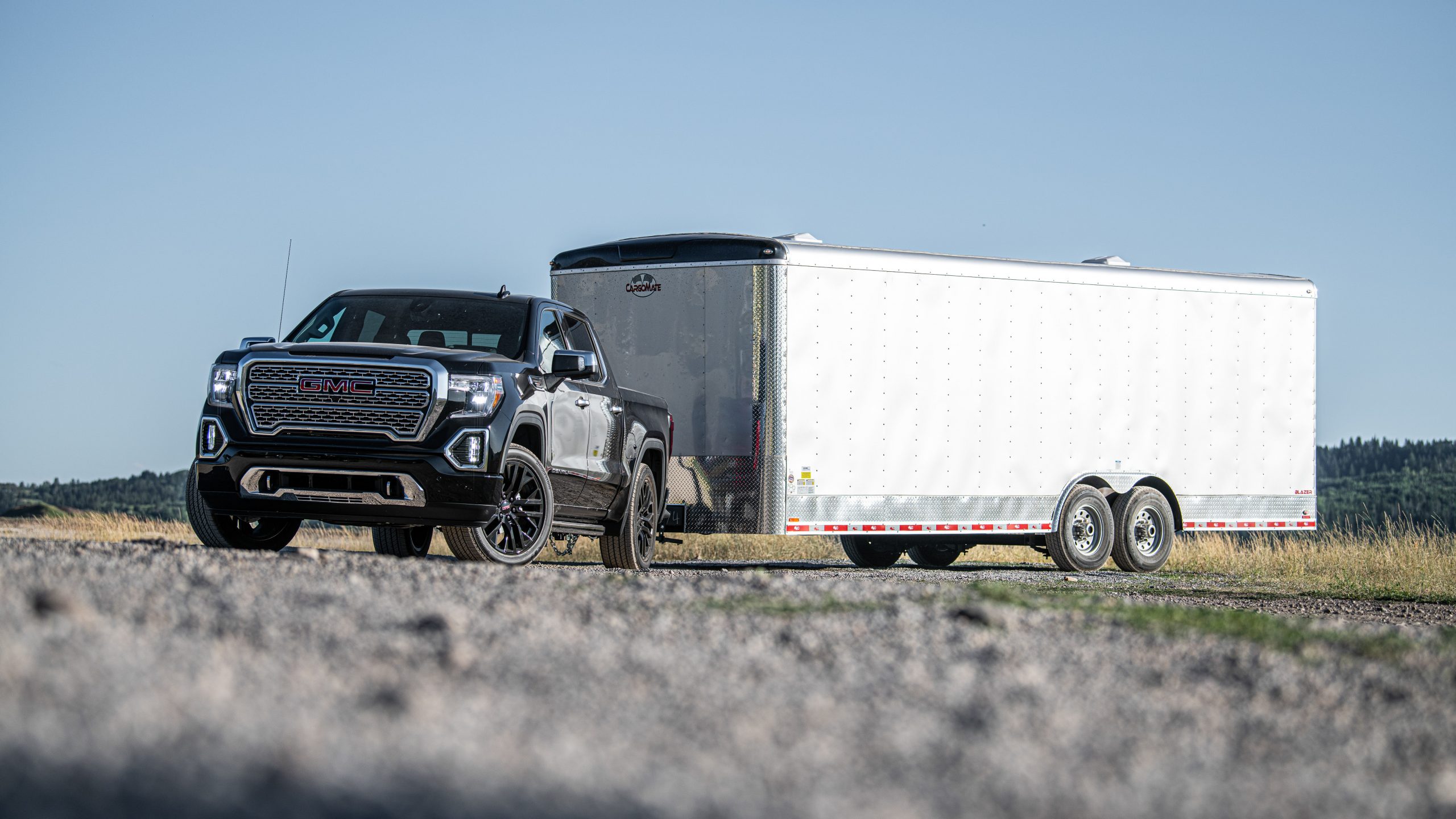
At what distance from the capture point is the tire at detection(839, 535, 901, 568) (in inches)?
783

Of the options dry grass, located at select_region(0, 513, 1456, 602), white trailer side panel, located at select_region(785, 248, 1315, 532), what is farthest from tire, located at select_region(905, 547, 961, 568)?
white trailer side panel, located at select_region(785, 248, 1315, 532)

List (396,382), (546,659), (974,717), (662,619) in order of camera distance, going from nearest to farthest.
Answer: (974,717) → (546,659) → (662,619) → (396,382)

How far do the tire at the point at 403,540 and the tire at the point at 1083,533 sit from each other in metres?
7.39

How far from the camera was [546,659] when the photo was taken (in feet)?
18.1

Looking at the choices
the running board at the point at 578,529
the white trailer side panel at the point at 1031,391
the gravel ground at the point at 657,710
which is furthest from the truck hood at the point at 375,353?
the white trailer side panel at the point at 1031,391

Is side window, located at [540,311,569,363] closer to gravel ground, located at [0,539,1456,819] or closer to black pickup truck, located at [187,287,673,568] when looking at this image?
black pickup truck, located at [187,287,673,568]

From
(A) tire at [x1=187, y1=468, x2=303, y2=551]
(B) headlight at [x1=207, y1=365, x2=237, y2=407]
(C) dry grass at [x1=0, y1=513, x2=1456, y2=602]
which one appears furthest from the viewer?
(C) dry grass at [x1=0, y1=513, x2=1456, y2=602]

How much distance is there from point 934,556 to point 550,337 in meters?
9.39

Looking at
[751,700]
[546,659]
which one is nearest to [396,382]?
[546,659]

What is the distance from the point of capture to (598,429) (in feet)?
41.5

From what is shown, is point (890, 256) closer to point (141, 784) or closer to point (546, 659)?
point (546, 659)

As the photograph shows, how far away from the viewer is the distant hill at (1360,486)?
302 ft

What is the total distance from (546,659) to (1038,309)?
1299 cm

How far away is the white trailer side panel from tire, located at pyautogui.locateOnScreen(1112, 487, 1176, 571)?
26 cm
